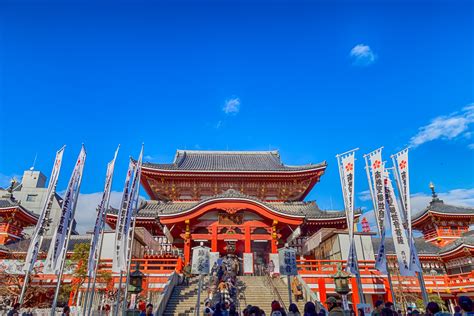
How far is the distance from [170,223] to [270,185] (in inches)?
377

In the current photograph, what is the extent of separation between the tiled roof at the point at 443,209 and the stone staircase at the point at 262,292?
2122 cm

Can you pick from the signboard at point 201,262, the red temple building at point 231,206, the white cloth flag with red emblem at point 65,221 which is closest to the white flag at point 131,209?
the white cloth flag with red emblem at point 65,221

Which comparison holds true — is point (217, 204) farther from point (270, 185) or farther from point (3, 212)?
point (3, 212)

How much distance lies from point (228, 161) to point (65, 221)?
65.3 ft

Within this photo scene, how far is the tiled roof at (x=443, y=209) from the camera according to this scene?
1133 inches

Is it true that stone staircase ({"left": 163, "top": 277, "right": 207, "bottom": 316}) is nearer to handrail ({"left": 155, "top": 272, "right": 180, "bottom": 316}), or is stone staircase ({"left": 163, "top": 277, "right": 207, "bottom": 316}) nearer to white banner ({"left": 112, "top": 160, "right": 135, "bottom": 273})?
handrail ({"left": 155, "top": 272, "right": 180, "bottom": 316})

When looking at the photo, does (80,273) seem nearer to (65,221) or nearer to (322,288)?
(65,221)

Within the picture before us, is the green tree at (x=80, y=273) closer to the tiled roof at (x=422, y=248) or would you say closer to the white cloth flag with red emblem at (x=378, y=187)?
the white cloth flag with red emblem at (x=378, y=187)

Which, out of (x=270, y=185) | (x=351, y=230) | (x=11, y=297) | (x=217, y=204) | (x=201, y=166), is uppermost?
(x=201, y=166)

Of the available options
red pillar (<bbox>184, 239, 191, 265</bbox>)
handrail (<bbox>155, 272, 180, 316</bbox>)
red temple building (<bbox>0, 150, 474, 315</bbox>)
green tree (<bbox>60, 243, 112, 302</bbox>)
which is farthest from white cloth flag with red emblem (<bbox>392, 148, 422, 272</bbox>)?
green tree (<bbox>60, 243, 112, 302</bbox>)

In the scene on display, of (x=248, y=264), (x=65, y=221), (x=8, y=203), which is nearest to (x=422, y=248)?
(x=248, y=264)

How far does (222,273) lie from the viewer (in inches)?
602

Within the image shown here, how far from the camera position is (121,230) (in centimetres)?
1279

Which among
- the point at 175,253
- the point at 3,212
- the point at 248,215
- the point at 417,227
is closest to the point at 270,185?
the point at 248,215
